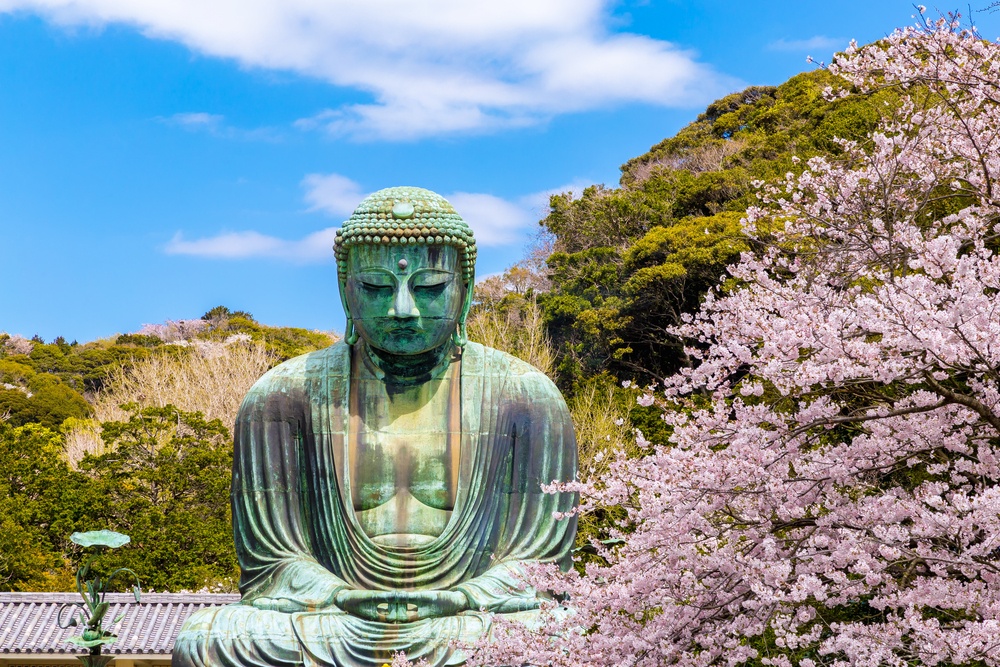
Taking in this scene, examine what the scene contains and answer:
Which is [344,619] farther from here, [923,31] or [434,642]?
[923,31]

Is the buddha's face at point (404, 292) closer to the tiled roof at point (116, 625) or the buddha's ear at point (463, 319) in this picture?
the buddha's ear at point (463, 319)

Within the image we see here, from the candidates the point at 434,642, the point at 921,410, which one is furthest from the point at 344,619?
the point at 921,410

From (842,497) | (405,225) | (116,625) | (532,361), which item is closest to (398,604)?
(405,225)

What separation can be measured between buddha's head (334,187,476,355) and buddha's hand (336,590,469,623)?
1.32m

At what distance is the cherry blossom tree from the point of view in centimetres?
630

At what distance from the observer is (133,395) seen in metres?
35.7

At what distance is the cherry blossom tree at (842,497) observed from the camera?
6301 mm

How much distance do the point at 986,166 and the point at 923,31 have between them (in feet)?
3.17

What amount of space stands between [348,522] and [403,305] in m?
1.18

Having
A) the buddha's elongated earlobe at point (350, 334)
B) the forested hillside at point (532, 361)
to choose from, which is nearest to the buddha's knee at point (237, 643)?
the buddha's elongated earlobe at point (350, 334)

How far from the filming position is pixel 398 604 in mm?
6922

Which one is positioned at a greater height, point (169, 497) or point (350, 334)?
point (350, 334)

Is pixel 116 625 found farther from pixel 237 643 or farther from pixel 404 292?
pixel 404 292

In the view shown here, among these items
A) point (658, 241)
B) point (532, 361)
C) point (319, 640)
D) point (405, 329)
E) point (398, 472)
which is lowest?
point (319, 640)
